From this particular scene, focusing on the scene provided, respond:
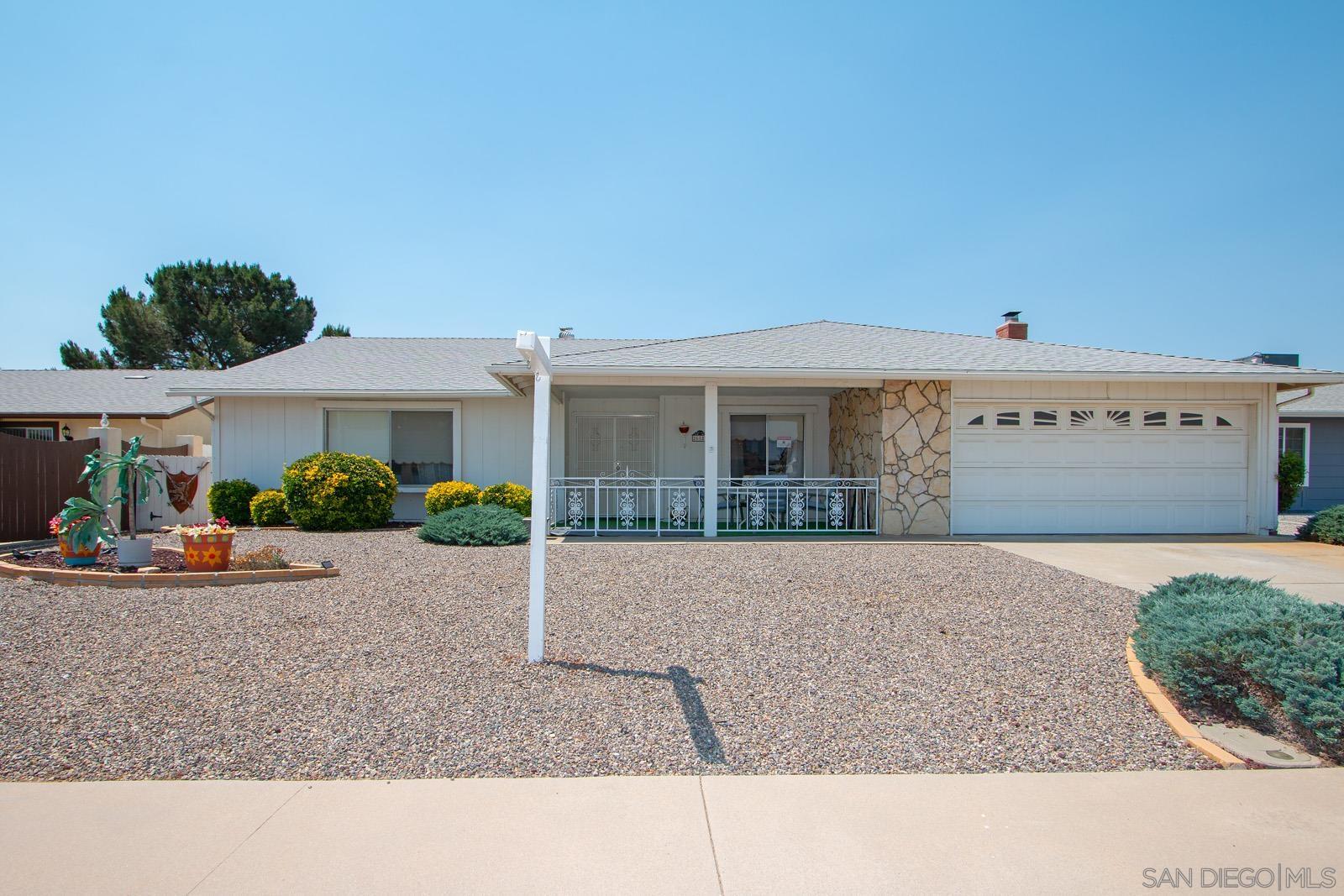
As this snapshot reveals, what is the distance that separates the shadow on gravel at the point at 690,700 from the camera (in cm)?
371

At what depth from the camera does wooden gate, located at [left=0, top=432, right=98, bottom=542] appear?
35.1ft

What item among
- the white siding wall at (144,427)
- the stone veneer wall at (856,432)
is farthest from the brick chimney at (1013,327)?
the white siding wall at (144,427)

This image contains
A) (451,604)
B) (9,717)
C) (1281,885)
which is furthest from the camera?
(451,604)

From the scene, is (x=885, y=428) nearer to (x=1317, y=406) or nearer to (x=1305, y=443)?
(x=1305, y=443)

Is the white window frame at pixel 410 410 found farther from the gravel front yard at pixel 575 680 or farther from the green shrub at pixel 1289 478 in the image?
the green shrub at pixel 1289 478

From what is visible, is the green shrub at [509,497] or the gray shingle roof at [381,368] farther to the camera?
the gray shingle roof at [381,368]

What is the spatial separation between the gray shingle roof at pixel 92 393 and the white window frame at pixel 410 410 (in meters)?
5.19

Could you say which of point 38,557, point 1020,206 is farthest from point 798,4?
point 38,557

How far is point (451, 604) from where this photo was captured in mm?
6645

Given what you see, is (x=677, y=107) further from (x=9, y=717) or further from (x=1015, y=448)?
(x=9, y=717)

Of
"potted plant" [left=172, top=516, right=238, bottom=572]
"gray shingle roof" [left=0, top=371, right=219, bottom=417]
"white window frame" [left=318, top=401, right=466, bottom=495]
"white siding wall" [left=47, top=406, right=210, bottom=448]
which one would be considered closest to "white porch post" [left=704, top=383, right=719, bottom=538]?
"white window frame" [left=318, top=401, right=466, bottom=495]

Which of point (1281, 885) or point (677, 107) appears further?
point (677, 107)

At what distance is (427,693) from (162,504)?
39.1 feet

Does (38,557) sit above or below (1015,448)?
below
